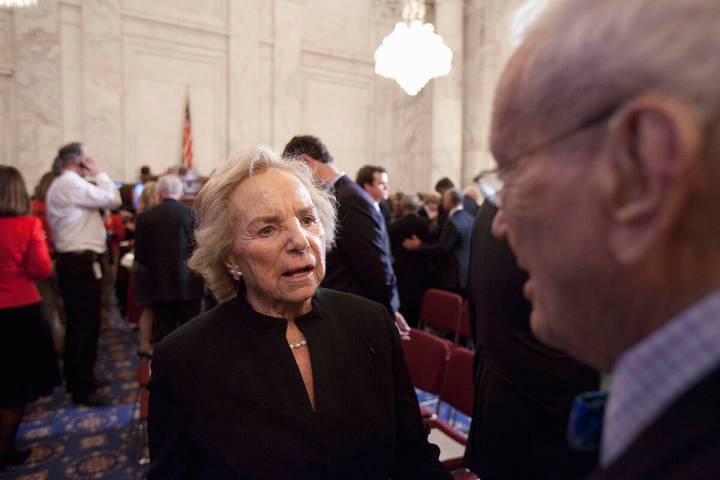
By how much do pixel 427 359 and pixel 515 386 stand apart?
116 cm

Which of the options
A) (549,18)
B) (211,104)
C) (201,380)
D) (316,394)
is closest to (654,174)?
(549,18)

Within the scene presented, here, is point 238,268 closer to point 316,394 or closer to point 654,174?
point 316,394

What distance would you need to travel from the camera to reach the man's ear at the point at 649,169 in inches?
17.9

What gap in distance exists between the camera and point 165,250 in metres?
4.41

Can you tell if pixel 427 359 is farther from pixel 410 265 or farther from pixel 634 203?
pixel 410 265

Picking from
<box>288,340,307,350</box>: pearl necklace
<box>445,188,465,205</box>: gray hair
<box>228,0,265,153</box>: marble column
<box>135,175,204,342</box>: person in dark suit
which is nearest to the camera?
<box>288,340,307,350</box>: pearl necklace

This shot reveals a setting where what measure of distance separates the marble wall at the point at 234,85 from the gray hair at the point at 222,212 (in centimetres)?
808

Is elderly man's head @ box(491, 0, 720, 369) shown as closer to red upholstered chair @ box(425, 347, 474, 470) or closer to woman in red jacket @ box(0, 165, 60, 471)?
red upholstered chair @ box(425, 347, 474, 470)

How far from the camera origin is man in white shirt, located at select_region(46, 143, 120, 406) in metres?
4.30

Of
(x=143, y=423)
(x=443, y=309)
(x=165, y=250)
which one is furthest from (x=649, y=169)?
(x=165, y=250)

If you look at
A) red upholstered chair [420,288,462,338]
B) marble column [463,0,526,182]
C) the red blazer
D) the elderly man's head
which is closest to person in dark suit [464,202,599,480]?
the elderly man's head

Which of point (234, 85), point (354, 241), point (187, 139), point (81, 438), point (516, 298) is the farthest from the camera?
point (234, 85)

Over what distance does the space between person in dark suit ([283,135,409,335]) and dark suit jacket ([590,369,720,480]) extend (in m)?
2.71

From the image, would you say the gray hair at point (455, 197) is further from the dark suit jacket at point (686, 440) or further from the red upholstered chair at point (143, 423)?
the dark suit jacket at point (686, 440)
